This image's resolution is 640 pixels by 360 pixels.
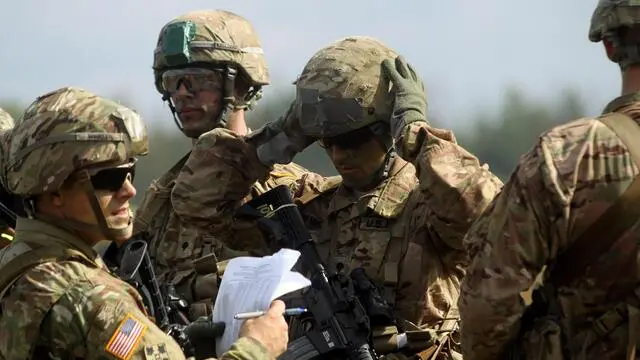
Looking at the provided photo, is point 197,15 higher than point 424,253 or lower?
higher

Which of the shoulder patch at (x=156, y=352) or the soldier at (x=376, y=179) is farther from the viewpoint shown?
the soldier at (x=376, y=179)

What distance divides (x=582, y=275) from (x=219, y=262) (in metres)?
3.08

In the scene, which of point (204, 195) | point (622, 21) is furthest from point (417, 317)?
point (622, 21)

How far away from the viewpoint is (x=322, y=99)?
6.56 meters

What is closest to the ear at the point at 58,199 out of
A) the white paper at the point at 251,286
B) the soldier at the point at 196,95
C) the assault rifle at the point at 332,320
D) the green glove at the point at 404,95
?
the white paper at the point at 251,286

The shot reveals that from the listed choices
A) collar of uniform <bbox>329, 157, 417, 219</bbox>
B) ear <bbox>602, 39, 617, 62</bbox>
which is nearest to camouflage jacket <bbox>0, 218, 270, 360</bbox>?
ear <bbox>602, 39, 617, 62</bbox>

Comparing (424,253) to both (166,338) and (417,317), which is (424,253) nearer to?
(417,317)

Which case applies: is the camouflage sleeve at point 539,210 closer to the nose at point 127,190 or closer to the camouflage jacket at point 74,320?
the camouflage jacket at point 74,320

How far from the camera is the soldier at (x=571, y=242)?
15.4 ft

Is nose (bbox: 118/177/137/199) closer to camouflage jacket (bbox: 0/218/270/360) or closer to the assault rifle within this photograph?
camouflage jacket (bbox: 0/218/270/360)

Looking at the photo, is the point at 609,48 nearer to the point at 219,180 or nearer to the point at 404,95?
the point at 404,95

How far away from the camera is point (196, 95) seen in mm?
8125

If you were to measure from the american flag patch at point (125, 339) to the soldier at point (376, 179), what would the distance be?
1841 mm

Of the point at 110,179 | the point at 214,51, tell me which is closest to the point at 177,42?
the point at 214,51
